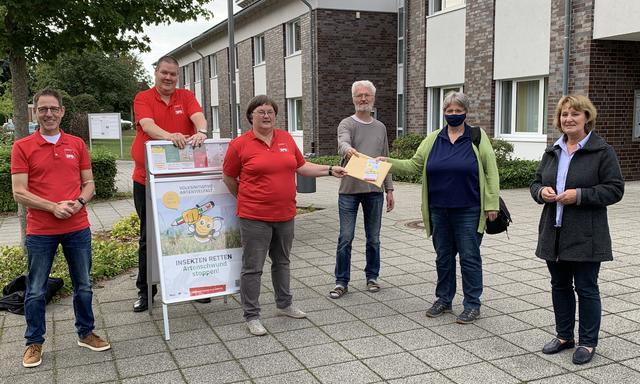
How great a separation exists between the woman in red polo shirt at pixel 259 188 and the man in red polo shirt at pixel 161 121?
0.50 metres

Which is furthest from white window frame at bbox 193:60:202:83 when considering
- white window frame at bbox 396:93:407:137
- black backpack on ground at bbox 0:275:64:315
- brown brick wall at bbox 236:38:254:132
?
black backpack on ground at bbox 0:275:64:315

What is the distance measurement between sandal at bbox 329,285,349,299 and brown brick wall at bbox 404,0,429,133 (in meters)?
13.4

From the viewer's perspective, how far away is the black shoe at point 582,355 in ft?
12.9

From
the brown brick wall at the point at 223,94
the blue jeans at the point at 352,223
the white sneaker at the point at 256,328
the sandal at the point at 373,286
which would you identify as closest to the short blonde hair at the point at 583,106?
the blue jeans at the point at 352,223

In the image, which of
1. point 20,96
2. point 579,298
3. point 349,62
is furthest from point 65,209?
point 349,62

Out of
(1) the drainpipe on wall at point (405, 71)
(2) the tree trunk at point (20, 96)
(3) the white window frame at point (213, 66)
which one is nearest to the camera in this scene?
(2) the tree trunk at point (20, 96)

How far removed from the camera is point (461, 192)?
15.4ft

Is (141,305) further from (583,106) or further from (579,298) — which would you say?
(583,106)

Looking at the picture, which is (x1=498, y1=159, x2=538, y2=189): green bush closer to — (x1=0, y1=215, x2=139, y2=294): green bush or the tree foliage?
(x1=0, y1=215, x2=139, y2=294): green bush

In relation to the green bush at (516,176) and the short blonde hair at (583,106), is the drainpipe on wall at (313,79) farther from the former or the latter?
the short blonde hair at (583,106)

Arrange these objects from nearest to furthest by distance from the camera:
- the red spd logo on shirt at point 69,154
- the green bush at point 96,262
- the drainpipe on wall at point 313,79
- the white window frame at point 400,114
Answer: the red spd logo on shirt at point 69,154
the green bush at point 96,262
the white window frame at point 400,114
the drainpipe on wall at point 313,79

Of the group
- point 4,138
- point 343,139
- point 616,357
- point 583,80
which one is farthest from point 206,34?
point 616,357

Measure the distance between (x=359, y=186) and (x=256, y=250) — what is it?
120cm

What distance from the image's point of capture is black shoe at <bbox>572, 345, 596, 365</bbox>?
3943mm
